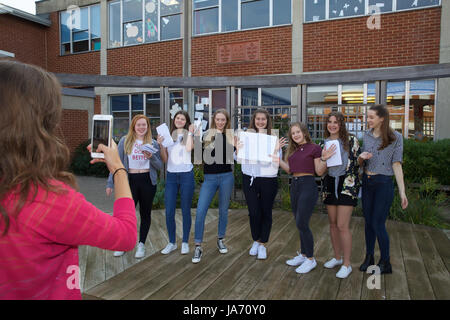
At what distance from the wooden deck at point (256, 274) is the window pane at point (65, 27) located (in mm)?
12974

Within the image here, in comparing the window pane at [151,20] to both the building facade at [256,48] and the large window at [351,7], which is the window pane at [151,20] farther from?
the large window at [351,7]

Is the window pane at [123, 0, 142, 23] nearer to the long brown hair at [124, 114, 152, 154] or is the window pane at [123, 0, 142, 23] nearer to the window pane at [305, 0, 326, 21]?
the window pane at [305, 0, 326, 21]

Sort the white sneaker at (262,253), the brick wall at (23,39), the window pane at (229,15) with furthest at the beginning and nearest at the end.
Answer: the brick wall at (23,39)
the window pane at (229,15)
the white sneaker at (262,253)

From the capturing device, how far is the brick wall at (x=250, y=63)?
1051 cm

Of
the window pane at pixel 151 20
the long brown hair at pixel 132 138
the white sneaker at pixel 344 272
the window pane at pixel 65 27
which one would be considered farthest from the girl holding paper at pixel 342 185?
the window pane at pixel 65 27

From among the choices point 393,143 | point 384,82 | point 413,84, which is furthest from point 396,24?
point 393,143

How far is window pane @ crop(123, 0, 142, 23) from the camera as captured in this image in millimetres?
12727

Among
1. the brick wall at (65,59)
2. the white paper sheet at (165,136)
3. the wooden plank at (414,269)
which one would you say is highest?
the brick wall at (65,59)

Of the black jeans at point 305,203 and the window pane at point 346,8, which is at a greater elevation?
the window pane at point 346,8

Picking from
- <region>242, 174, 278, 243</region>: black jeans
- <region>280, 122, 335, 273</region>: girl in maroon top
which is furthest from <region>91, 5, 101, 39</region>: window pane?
<region>280, 122, 335, 273</region>: girl in maroon top

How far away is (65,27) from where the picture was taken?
14.4 metres

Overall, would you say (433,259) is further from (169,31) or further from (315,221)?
(169,31)

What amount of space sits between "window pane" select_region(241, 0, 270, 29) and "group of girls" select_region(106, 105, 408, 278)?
25.7 feet

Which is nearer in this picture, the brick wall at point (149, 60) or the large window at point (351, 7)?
the large window at point (351, 7)
